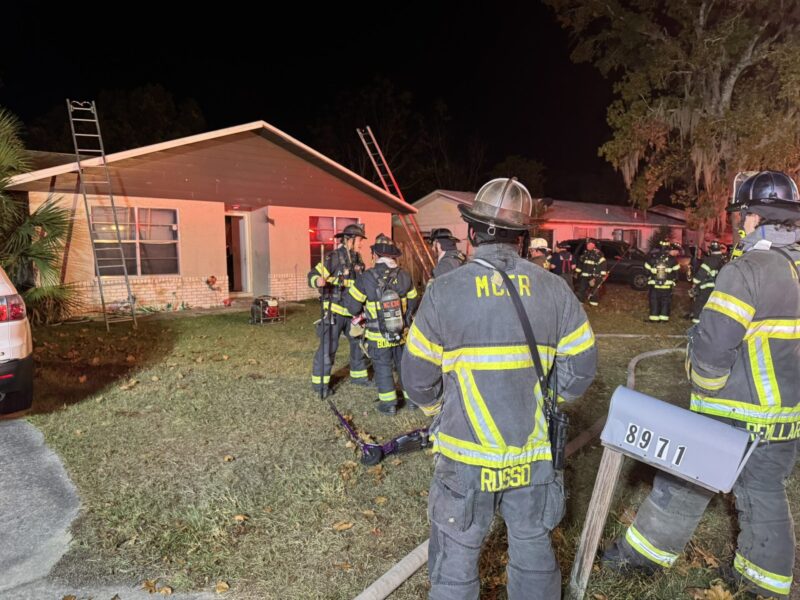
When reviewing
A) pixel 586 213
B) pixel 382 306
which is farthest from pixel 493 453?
pixel 586 213

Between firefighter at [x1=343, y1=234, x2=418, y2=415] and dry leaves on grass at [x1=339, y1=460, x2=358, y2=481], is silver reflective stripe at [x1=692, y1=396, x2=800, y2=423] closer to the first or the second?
dry leaves on grass at [x1=339, y1=460, x2=358, y2=481]

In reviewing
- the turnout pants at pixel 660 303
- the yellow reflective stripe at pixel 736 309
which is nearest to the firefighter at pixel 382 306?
the yellow reflective stripe at pixel 736 309

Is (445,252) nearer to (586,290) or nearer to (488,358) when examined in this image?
A: (488,358)

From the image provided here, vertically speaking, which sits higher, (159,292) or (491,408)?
(491,408)

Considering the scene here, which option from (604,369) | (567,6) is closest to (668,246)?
(604,369)

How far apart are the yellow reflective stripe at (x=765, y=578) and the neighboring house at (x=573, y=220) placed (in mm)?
16356

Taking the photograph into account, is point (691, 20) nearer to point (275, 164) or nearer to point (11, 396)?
point (275, 164)

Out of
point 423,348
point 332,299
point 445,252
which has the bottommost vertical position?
point 332,299

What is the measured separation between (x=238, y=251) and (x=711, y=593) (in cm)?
1450

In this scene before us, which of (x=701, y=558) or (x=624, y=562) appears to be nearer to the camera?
(x=624, y=562)

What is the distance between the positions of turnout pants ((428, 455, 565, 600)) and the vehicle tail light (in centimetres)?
444

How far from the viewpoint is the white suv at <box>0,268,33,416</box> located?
4516 mm

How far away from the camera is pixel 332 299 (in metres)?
5.95

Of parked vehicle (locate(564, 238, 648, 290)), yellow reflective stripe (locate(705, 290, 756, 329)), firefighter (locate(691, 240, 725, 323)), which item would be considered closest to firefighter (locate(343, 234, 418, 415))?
yellow reflective stripe (locate(705, 290, 756, 329))
